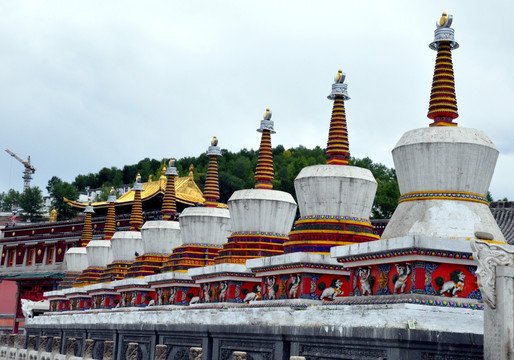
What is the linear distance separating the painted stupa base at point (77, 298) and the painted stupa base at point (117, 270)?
8.58 feet

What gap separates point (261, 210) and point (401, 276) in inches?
317

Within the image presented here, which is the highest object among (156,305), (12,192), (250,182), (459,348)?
(12,192)

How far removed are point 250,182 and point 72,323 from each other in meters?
41.4

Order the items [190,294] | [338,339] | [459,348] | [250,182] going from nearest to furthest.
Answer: [459,348], [338,339], [190,294], [250,182]

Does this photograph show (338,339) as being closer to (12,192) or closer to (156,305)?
(156,305)

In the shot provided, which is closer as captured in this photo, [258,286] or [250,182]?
[258,286]

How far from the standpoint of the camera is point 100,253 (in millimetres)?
33344

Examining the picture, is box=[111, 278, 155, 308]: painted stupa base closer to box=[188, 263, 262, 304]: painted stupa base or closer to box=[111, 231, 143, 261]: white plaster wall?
box=[111, 231, 143, 261]: white plaster wall

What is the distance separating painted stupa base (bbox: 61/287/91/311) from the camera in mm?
33375

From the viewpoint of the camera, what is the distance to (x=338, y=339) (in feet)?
38.5

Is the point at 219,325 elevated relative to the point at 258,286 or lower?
lower

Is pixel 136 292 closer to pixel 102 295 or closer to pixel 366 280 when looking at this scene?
pixel 102 295

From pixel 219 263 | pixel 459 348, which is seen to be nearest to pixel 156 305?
pixel 219 263

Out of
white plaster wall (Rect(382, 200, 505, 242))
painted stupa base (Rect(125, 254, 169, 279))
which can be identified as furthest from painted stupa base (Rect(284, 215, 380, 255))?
painted stupa base (Rect(125, 254, 169, 279))
